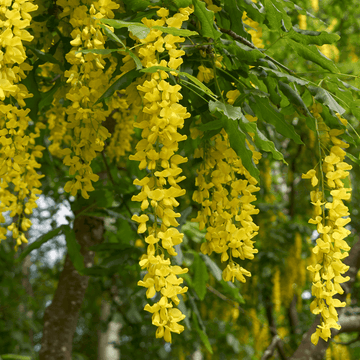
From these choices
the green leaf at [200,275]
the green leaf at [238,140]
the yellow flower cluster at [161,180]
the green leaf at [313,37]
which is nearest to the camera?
the yellow flower cluster at [161,180]

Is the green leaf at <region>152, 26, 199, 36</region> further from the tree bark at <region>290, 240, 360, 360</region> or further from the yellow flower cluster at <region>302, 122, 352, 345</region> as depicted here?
the tree bark at <region>290, 240, 360, 360</region>

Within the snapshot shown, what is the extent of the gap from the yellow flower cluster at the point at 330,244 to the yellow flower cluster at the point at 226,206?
0.57ft

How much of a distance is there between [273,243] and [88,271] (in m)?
2.58

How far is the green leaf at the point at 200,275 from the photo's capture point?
206cm

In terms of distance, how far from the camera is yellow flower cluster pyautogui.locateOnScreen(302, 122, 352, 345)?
1030mm

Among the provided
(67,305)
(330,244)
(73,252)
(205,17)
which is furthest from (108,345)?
(205,17)

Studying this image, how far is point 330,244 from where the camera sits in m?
1.07

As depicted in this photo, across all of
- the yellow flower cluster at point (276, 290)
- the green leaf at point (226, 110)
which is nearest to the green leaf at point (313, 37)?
the green leaf at point (226, 110)

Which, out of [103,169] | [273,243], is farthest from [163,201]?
[273,243]

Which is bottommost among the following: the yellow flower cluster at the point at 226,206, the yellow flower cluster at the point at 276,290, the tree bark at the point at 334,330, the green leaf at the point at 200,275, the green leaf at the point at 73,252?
the yellow flower cluster at the point at 276,290

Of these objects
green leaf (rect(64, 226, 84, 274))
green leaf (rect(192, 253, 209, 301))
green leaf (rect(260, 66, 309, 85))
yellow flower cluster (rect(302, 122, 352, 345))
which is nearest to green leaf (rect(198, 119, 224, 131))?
green leaf (rect(260, 66, 309, 85))

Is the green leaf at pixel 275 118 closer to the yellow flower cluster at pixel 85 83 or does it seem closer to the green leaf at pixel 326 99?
the green leaf at pixel 326 99

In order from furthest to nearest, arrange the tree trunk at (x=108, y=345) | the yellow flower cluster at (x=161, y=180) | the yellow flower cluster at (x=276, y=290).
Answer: the tree trunk at (x=108, y=345)
the yellow flower cluster at (x=276, y=290)
the yellow flower cluster at (x=161, y=180)

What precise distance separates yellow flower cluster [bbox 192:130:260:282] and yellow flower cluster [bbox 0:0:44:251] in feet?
1.83
